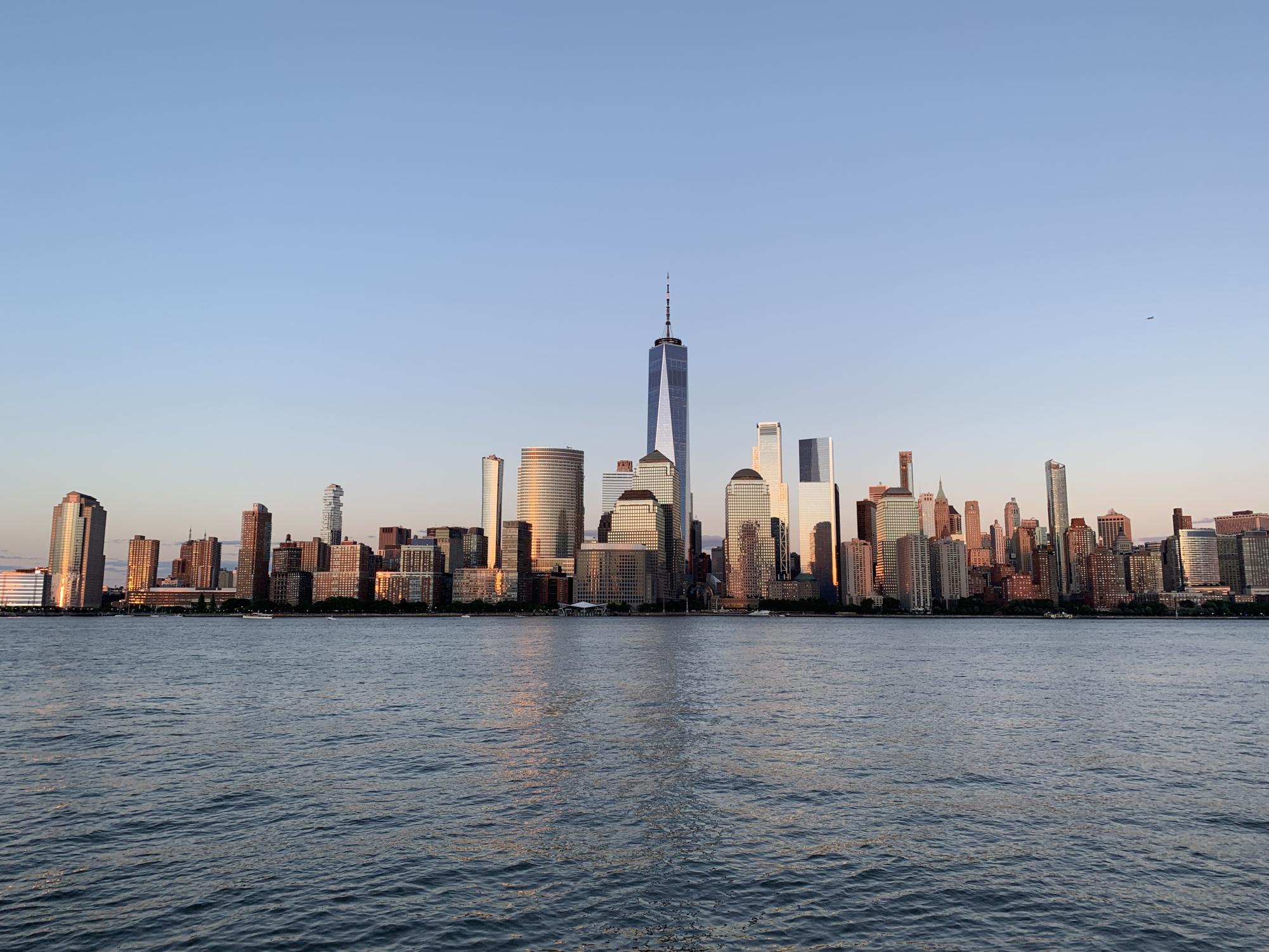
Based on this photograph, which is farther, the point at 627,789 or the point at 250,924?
the point at 627,789

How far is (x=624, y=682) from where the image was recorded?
310 ft

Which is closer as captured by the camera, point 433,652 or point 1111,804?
point 1111,804

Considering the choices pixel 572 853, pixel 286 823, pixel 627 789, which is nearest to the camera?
pixel 572 853

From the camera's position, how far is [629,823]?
3594cm

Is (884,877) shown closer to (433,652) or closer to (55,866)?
(55,866)

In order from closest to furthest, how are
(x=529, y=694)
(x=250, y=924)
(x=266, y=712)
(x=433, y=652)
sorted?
(x=250, y=924)
(x=266, y=712)
(x=529, y=694)
(x=433, y=652)

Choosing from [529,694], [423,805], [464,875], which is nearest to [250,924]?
[464,875]

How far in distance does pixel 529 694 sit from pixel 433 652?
72166 millimetres

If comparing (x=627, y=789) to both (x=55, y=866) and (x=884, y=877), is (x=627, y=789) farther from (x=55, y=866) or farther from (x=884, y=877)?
(x=55, y=866)

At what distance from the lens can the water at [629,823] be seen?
83.5ft

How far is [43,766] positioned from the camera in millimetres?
46062

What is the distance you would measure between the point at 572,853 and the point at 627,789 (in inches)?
399

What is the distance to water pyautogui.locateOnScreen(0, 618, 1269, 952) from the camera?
2544 centimetres

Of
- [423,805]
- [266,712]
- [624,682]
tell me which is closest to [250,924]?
[423,805]
